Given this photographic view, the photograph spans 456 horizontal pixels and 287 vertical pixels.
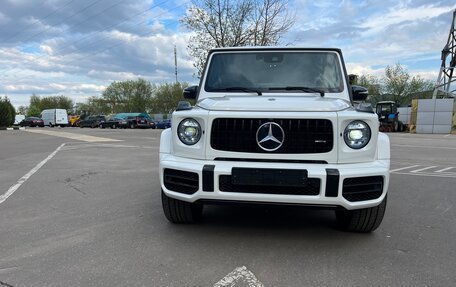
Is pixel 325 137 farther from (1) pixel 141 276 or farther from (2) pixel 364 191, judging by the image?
(1) pixel 141 276

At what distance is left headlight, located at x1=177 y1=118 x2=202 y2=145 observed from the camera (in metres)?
3.75

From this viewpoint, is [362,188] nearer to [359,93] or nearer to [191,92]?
[359,93]

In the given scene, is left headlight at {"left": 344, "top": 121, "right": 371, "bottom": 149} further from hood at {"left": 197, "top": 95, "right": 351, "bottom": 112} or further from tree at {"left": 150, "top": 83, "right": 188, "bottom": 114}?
tree at {"left": 150, "top": 83, "right": 188, "bottom": 114}

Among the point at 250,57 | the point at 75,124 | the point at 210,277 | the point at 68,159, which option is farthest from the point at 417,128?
the point at 75,124

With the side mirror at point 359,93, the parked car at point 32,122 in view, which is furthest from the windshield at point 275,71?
the parked car at point 32,122

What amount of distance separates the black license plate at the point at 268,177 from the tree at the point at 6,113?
140 feet

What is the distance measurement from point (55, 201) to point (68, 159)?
5.93 meters

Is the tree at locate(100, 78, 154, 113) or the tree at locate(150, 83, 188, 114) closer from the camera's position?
the tree at locate(150, 83, 188, 114)

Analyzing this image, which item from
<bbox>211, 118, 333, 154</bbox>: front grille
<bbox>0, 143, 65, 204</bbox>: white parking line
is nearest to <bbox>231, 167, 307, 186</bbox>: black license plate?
<bbox>211, 118, 333, 154</bbox>: front grille

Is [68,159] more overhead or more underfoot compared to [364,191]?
more underfoot

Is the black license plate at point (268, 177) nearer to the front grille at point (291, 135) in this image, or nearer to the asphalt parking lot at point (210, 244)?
the front grille at point (291, 135)

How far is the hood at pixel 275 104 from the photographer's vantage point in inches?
144

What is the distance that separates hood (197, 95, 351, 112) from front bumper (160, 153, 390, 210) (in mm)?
523

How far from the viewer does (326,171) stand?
340 centimetres
